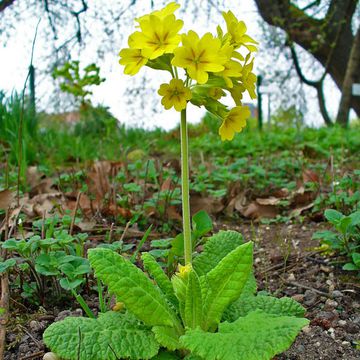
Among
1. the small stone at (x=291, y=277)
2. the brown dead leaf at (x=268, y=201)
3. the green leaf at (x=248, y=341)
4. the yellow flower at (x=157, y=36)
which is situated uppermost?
the yellow flower at (x=157, y=36)

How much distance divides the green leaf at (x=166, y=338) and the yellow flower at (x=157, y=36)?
1.89 feet

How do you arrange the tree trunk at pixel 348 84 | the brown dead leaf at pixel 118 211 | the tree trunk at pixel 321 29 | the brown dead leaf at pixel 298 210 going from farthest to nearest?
the tree trunk at pixel 321 29
the tree trunk at pixel 348 84
the brown dead leaf at pixel 298 210
the brown dead leaf at pixel 118 211

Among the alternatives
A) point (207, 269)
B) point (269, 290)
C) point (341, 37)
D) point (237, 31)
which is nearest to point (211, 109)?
point (237, 31)

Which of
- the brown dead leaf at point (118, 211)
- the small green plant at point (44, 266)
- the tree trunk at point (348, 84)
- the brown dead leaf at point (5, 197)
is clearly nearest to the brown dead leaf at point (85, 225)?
the brown dead leaf at point (118, 211)

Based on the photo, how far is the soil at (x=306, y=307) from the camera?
52.9 inches

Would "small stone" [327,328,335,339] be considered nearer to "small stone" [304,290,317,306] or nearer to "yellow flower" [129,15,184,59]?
"small stone" [304,290,317,306]

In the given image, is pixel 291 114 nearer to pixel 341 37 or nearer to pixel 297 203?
pixel 341 37

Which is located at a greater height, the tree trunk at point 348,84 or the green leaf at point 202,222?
the tree trunk at point 348,84

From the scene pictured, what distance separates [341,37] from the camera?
11.0 meters

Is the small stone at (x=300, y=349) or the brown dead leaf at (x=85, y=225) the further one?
the brown dead leaf at (x=85, y=225)

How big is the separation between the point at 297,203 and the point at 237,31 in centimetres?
167

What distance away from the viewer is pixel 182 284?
Answer: 1219mm

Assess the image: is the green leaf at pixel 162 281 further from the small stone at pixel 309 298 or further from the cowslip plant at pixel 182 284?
the small stone at pixel 309 298

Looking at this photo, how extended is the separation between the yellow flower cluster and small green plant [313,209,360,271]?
0.56m
